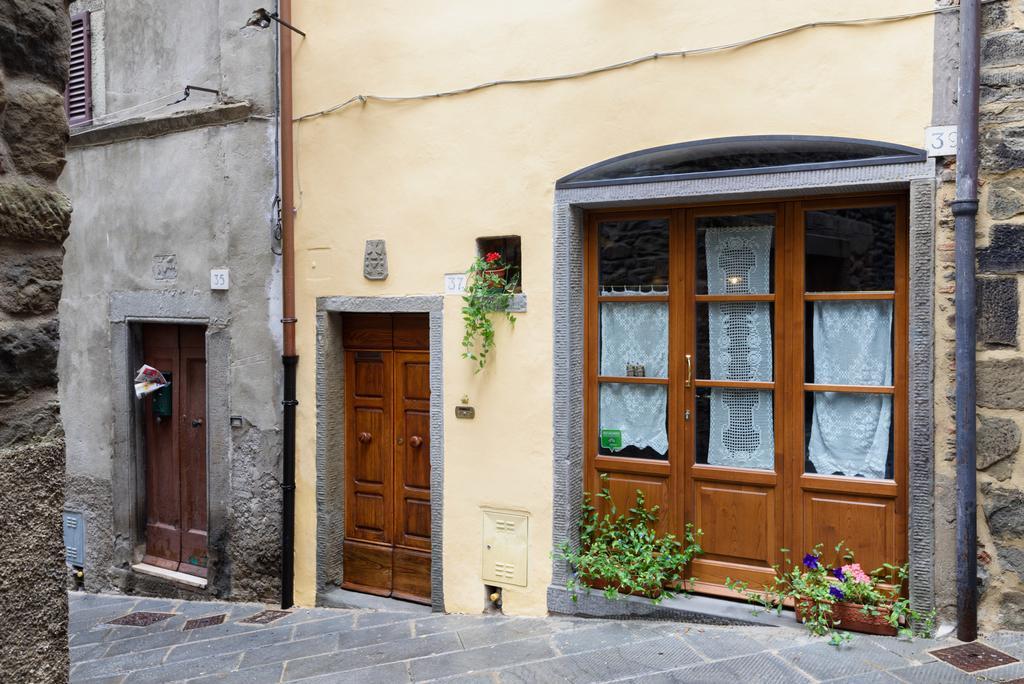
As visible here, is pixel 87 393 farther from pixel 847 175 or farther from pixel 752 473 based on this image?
pixel 847 175

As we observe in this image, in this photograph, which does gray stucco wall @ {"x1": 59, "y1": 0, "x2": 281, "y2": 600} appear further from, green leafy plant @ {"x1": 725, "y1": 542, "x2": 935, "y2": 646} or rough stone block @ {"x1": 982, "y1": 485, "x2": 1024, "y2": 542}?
rough stone block @ {"x1": 982, "y1": 485, "x2": 1024, "y2": 542}

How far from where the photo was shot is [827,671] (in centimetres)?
375

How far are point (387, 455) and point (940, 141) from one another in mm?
3740

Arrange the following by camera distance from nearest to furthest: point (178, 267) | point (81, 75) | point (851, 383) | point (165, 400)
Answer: point (851, 383)
point (178, 267)
point (165, 400)
point (81, 75)

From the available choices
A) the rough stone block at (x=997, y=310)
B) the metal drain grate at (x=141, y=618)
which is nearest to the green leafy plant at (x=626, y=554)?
the rough stone block at (x=997, y=310)

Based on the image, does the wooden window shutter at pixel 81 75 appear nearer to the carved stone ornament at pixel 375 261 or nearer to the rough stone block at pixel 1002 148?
the carved stone ornament at pixel 375 261

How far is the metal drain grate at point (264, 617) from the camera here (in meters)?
5.50

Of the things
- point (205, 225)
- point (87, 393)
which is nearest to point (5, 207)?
point (205, 225)

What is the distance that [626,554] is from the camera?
4.70 metres

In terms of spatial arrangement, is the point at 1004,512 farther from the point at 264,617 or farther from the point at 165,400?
the point at 165,400

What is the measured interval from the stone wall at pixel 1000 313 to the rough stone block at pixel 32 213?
143 inches

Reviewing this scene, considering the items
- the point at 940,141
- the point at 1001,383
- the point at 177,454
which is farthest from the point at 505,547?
the point at 940,141

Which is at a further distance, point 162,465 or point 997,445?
point 162,465

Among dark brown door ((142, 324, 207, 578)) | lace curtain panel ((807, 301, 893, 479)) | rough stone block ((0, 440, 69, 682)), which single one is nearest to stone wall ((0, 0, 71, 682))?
rough stone block ((0, 440, 69, 682))
